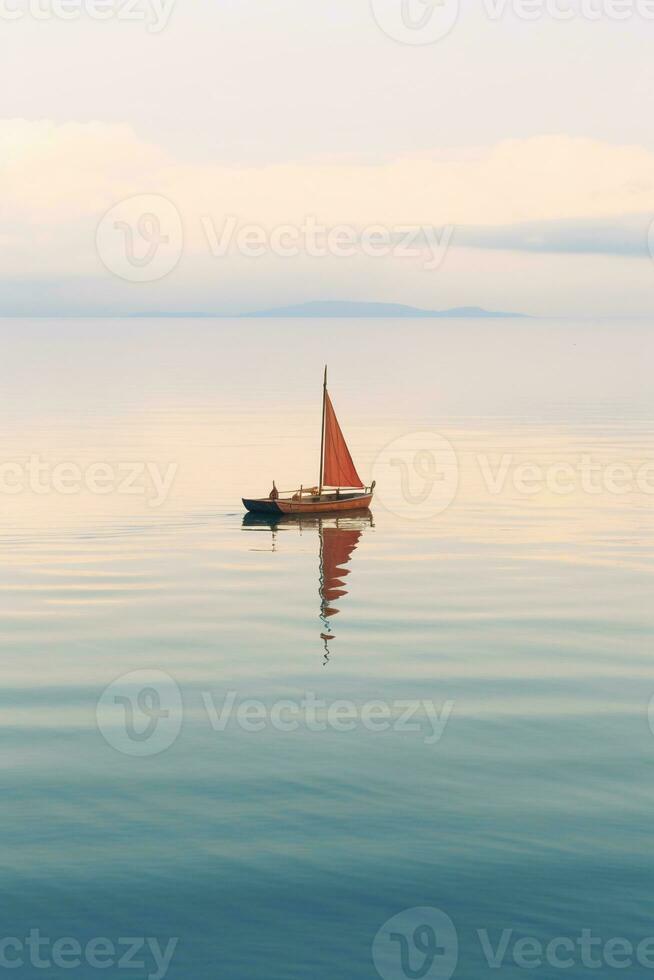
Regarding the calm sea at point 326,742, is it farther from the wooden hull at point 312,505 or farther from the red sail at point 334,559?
the wooden hull at point 312,505

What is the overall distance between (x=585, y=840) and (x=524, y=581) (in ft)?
104

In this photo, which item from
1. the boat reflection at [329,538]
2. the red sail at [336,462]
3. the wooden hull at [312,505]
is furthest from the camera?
the red sail at [336,462]

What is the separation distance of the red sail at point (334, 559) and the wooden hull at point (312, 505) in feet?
11.7

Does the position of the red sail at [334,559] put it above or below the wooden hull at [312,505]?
below

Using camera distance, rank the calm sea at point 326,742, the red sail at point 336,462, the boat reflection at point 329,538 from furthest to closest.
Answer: the red sail at point 336,462 → the boat reflection at point 329,538 → the calm sea at point 326,742

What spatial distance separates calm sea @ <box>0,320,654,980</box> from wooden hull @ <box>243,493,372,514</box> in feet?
4.58

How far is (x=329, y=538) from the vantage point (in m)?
75.8

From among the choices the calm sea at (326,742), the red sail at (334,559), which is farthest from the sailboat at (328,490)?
the red sail at (334,559)

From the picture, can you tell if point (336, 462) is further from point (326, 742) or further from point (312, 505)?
point (326, 742)

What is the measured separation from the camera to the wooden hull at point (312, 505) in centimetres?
8081

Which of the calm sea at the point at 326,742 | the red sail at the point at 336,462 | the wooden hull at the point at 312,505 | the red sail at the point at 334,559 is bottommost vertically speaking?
the calm sea at the point at 326,742

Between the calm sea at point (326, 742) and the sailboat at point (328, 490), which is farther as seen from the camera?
the sailboat at point (328, 490)

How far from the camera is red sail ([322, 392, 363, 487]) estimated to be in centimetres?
8444

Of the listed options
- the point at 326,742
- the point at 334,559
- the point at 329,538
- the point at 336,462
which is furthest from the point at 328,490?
the point at 326,742
